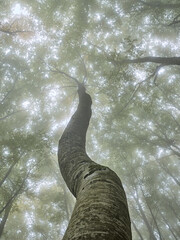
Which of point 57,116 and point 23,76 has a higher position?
point 23,76

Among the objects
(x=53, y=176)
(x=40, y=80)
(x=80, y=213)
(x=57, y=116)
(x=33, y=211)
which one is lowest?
(x=80, y=213)

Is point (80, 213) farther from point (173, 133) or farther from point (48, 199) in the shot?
point (173, 133)

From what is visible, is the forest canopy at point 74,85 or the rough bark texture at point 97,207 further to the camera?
the forest canopy at point 74,85

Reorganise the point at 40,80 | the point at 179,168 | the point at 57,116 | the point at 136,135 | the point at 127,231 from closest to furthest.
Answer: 1. the point at 127,231
2. the point at 40,80
3. the point at 136,135
4. the point at 57,116
5. the point at 179,168

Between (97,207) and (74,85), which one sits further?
(74,85)

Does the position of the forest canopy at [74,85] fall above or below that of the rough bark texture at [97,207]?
above

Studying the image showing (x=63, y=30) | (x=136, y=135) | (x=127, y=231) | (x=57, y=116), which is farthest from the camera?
(x=57, y=116)

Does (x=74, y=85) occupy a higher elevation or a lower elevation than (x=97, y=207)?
higher

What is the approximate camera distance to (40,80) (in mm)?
18578

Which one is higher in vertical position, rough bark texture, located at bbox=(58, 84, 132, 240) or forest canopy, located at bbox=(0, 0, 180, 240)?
forest canopy, located at bbox=(0, 0, 180, 240)

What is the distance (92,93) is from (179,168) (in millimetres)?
22700

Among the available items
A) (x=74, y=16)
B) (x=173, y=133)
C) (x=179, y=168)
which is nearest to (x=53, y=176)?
(x=173, y=133)

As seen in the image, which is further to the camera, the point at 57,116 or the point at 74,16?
the point at 57,116

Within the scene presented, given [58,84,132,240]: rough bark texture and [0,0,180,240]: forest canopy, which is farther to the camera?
[0,0,180,240]: forest canopy
